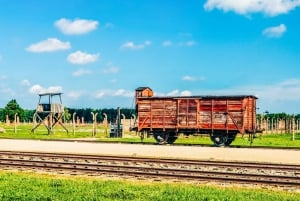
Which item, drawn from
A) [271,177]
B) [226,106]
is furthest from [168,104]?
[271,177]

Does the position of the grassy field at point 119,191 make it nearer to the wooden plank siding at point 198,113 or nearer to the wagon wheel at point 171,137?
the wooden plank siding at point 198,113

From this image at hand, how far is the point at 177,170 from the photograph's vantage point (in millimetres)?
16953

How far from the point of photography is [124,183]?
47.6ft

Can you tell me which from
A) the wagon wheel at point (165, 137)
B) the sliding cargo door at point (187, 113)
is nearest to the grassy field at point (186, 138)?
the wagon wheel at point (165, 137)

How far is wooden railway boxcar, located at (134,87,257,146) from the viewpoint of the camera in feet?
104

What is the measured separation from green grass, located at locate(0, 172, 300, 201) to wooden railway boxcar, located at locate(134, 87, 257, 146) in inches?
708

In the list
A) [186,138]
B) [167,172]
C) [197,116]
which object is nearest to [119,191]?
[167,172]

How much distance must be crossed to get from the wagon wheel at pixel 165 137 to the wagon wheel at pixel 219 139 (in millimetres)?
3213

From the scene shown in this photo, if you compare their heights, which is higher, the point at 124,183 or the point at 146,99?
the point at 146,99

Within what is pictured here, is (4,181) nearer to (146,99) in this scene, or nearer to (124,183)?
(124,183)

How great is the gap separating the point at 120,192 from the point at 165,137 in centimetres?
2162

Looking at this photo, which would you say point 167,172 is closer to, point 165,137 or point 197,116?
point 197,116

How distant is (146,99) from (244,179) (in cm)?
2011

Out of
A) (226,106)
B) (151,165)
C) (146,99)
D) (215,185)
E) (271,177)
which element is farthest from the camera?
(146,99)
